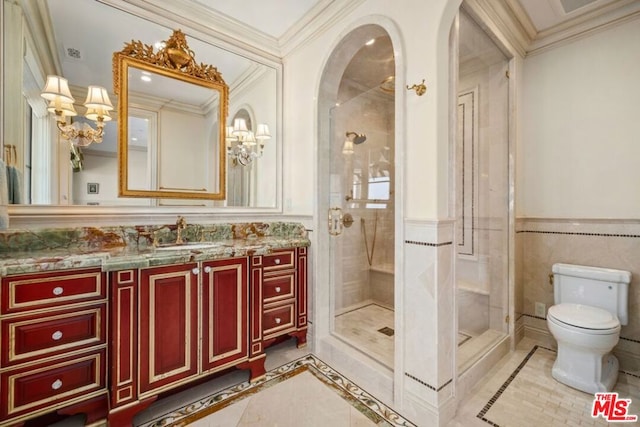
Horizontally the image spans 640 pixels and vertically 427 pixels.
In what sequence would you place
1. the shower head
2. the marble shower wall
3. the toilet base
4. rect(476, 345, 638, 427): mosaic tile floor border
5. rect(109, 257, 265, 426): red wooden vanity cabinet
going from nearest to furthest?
rect(109, 257, 265, 426): red wooden vanity cabinet → rect(476, 345, 638, 427): mosaic tile floor border → the toilet base → the marble shower wall → the shower head

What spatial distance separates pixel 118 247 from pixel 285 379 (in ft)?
4.61

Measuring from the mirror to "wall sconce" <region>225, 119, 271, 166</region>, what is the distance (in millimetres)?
397

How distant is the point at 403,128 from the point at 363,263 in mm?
1700

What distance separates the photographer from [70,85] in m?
1.66

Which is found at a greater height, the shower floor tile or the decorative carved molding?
the decorative carved molding

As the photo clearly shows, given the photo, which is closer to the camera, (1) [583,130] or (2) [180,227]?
(2) [180,227]

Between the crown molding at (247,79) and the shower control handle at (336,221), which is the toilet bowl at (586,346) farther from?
the crown molding at (247,79)

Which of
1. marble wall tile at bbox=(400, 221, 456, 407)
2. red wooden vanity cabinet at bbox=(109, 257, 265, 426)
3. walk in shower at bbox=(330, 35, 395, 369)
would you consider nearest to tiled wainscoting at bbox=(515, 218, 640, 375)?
walk in shower at bbox=(330, 35, 395, 369)

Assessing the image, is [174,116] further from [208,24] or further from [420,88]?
[420,88]

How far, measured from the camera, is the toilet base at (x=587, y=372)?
67.7 inches

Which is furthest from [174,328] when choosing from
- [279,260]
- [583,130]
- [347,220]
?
[583,130]

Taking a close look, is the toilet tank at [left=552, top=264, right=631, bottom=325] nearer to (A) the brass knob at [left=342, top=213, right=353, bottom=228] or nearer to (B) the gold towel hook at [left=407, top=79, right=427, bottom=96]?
(A) the brass knob at [left=342, top=213, right=353, bottom=228]

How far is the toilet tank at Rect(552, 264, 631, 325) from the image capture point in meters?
1.90

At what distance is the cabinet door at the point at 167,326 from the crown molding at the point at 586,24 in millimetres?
3314
